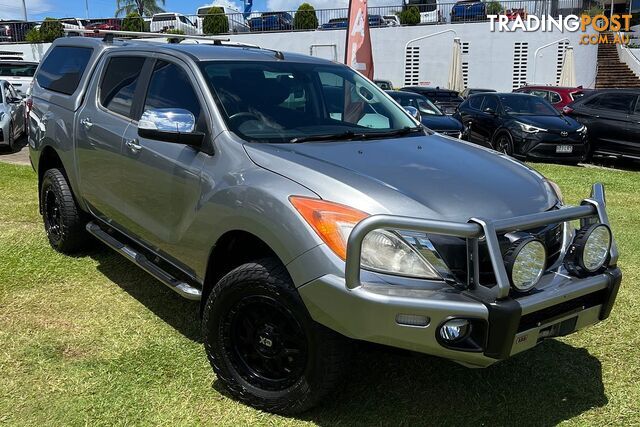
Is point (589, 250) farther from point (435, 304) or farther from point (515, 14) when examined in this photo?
point (515, 14)

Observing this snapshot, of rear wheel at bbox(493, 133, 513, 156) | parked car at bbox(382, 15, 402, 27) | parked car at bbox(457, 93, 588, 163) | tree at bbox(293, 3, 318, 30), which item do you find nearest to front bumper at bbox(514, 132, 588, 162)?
parked car at bbox(457, 93, 588, 163)

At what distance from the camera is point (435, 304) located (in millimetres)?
2314

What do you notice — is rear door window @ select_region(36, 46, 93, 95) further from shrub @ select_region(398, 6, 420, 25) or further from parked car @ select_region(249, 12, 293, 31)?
parked car @ select_region(249, 12, 293, 31)

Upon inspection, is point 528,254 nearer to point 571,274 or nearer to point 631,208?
point 571,274

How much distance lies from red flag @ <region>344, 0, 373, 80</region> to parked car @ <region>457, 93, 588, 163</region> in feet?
8.09

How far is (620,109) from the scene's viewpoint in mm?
12023

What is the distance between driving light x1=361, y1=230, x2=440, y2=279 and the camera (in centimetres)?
244

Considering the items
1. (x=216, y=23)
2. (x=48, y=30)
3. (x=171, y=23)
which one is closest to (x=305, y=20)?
(x=216, y=23)

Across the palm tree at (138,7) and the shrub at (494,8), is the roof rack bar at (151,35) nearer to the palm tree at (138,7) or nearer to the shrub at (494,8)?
the shrub at (494,8)

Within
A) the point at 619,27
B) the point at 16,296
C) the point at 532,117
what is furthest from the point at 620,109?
the point at 619,27

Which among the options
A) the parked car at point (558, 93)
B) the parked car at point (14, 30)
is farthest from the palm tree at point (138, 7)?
the parked car at point (558, 93)

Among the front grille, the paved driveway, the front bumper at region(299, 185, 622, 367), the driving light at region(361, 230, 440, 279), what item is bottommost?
the paved driveway

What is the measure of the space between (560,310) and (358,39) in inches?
383

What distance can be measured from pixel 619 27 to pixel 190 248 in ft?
112
